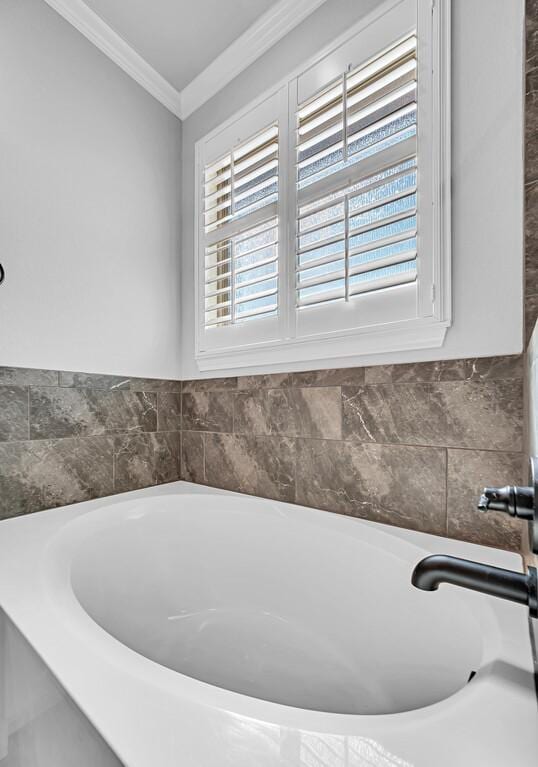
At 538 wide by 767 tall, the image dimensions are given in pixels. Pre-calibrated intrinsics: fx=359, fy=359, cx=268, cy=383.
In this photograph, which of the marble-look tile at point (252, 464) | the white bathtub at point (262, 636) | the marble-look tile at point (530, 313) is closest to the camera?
the white bathtub at point (262, 636)

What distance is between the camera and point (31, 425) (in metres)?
1.41

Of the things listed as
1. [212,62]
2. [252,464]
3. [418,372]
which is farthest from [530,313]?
[212,62]

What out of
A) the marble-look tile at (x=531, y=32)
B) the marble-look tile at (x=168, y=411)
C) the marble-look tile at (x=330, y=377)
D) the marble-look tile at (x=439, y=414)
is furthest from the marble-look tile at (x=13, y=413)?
the marble-look tile at (x=531, y=32)

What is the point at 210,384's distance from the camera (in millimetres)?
1904

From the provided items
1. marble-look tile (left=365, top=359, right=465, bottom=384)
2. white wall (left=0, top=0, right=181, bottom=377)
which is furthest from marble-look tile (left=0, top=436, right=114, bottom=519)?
marble-look tile (left=365, top=359, right=465, bottom=384)

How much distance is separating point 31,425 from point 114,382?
396mm

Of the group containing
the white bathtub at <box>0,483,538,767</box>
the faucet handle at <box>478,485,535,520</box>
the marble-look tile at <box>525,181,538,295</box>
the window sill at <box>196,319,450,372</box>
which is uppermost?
the marble-look tile at <box>525,181,538,295</box>

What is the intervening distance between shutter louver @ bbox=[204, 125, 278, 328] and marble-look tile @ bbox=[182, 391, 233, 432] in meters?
0.38

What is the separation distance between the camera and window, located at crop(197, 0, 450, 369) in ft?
3.83

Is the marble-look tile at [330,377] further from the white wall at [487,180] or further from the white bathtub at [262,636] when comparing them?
the white bathtub at [262,636]

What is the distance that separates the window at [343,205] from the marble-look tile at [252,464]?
1.23ft

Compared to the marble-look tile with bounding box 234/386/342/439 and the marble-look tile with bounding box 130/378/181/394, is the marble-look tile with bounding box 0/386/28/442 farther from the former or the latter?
the marble-look tile with bounding box 234/386/342/439

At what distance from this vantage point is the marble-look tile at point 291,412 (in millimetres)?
1420

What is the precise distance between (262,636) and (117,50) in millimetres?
2587
